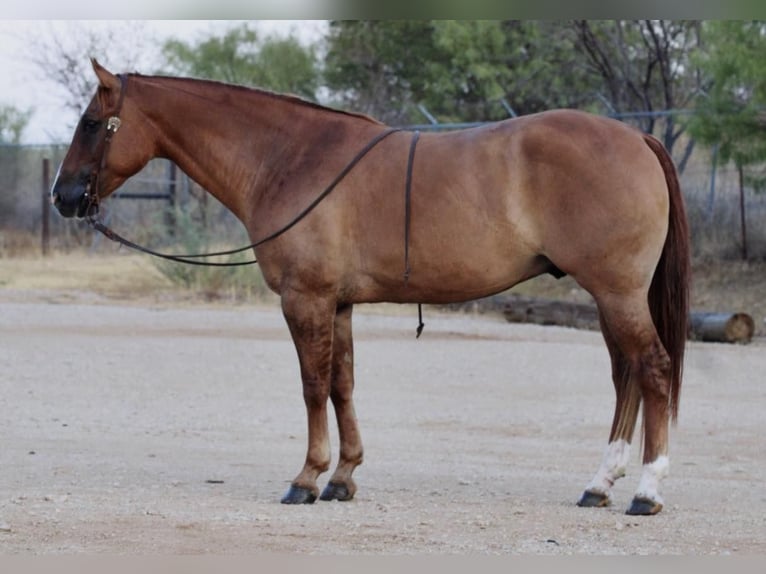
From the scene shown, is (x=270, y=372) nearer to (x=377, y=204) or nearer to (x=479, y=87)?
(x=377, y=204)

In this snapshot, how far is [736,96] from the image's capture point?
1720 cm

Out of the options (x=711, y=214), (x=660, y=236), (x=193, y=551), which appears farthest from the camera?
(x=711, y=214)

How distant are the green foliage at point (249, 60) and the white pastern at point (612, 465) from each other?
24.7m

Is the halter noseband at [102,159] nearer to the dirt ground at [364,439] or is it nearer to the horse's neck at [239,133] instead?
A: the horse's neck at [239,133]

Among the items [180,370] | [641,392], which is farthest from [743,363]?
[641,392]

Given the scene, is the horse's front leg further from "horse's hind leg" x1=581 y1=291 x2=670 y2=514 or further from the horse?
"horse's hind leg" x1=581 y1=291 x2=670 y2=514

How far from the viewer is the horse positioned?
7.14m

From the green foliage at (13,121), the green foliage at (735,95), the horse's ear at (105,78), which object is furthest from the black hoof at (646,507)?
the green foliage at (13,121)

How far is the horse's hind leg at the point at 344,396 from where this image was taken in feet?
25.1

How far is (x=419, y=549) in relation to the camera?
6.10m

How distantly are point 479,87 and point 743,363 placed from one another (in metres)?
15.1

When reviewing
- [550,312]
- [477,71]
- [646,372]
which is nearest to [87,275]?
[550,312]

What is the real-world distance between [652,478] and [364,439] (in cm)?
365

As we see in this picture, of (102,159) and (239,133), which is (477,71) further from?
(102,159)
